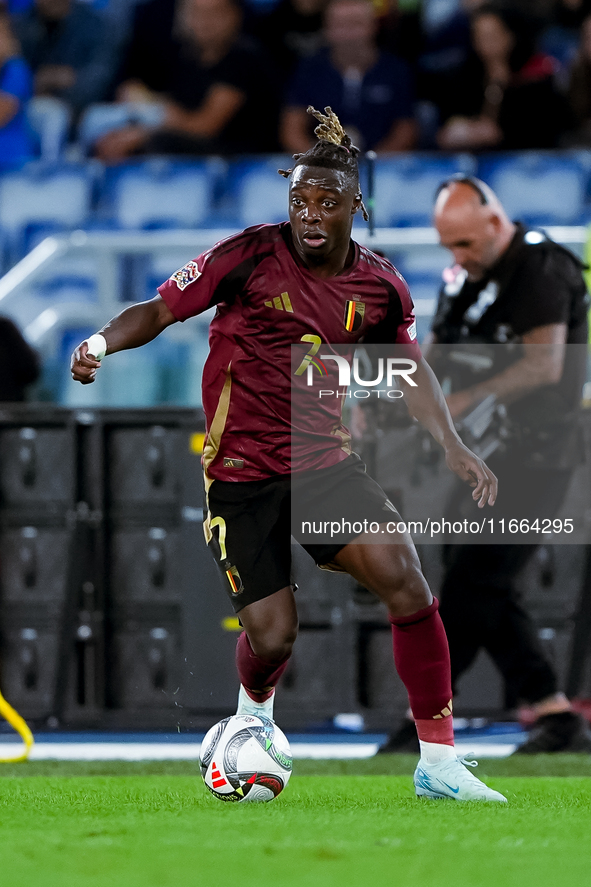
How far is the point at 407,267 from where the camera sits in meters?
8.52

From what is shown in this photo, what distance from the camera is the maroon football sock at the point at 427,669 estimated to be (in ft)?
12.5

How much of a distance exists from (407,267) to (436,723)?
512 centimetres

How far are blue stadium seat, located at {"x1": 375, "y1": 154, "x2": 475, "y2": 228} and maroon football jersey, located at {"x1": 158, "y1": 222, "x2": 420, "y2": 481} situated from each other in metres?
4.94

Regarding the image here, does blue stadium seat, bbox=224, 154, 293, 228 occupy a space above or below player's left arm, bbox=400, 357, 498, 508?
above

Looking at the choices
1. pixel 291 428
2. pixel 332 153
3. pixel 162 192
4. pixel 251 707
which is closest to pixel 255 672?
pixel 251 707

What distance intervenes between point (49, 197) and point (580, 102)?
3.89 m

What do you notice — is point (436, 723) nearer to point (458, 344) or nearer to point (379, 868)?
point (379, 868)

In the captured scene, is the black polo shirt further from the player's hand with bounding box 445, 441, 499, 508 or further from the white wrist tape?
the white wrist tape

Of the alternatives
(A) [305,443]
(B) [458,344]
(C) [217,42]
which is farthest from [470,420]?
(C) [217,42]

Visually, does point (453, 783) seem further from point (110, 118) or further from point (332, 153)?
point (110, 118)

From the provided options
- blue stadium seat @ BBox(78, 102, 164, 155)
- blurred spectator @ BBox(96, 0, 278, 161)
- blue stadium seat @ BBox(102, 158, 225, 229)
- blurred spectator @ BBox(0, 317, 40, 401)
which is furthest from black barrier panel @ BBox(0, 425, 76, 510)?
blue stadium seat @ BBox(78, 102, 164, 155)

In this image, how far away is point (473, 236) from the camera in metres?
5.57

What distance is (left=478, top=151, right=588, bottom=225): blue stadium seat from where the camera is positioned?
8883 millimetres

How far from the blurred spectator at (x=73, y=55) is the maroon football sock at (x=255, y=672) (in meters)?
7.15
